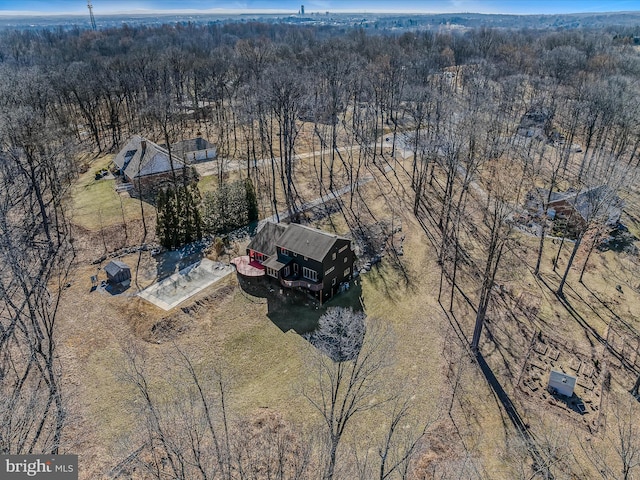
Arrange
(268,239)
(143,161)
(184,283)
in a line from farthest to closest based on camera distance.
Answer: (143,161) → (268,239) → (184,283)

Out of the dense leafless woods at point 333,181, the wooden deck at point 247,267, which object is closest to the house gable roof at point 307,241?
the wooden deck at point 247,267

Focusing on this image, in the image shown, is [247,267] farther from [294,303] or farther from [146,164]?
[146,164]

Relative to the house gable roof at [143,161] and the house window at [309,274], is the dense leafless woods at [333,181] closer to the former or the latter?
the house gable roof at [143,161]

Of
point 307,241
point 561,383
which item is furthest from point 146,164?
point 561,383

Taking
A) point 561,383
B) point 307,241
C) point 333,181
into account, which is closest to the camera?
point 561,383

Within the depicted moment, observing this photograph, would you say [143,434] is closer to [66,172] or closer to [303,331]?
[303,331]

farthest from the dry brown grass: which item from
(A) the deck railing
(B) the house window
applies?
(B) the house window
